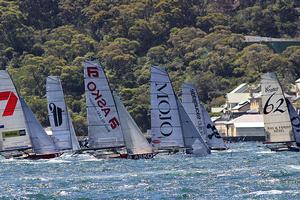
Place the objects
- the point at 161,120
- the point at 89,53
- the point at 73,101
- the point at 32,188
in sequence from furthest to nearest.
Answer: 1. the point at 89,53
2. the point at 73,101
3. the point at 161,120
4. the point at 32,188

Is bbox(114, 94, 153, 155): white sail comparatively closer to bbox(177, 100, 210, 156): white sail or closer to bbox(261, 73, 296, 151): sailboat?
bbox(177, 100, 210, 156): white sail

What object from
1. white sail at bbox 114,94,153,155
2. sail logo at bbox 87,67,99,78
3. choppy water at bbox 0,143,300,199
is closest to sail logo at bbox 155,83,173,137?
choppy water at bbox 0,143,300,199

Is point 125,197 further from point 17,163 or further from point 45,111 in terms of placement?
point 45,111

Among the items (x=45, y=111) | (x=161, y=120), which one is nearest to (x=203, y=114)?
(x=161, y=120)

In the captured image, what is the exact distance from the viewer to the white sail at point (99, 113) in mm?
84062

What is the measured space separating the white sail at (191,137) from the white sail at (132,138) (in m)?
3.50

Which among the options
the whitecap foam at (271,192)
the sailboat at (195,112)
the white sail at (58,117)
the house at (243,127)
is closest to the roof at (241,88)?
the house at (243,127)

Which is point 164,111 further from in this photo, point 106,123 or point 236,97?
point 236,97

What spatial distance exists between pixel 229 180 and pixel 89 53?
132 m

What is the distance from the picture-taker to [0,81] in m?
78.1

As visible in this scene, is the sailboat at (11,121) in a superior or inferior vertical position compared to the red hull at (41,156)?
superior

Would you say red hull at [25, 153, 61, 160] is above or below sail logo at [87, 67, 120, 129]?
below

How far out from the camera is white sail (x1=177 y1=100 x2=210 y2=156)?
87.7 m

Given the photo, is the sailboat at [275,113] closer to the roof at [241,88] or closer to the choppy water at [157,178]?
the choppy water at [157,178]
